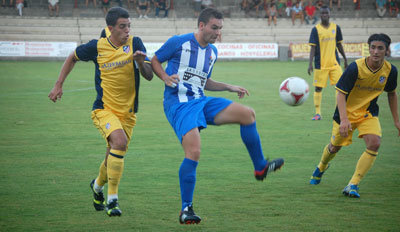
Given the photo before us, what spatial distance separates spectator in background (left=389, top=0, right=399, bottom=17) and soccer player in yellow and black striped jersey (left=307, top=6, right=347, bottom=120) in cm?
2903

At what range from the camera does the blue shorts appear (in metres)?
5.30

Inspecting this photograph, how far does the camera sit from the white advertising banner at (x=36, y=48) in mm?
27875

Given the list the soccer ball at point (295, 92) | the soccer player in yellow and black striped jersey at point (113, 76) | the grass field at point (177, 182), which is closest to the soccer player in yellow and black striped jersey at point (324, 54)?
the grass field at point (177, 182)

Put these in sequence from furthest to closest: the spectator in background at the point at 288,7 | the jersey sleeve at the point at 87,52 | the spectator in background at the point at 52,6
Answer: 1. the spectator in background at the point at 288,7
2. the spectator in background at the point at 52,6
3. the jersey sleeve at the point at 87,52

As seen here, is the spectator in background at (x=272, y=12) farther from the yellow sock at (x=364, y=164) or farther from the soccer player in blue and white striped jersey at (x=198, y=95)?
the soccer player in blue and white striped jersey at (x=198, y=95)

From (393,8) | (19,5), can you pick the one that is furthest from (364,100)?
(393,8)

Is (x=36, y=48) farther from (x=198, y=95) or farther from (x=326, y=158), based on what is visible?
(x=198, y=95)

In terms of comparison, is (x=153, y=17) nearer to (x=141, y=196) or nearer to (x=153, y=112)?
(x=153, y=112)

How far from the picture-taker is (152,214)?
551 cm

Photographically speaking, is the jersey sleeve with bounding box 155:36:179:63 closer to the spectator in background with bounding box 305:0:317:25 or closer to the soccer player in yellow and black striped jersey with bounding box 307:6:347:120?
the soccer player in yellow and black striped jersey with bounding box 307:6:347:120

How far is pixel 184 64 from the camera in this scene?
5648 millimetres

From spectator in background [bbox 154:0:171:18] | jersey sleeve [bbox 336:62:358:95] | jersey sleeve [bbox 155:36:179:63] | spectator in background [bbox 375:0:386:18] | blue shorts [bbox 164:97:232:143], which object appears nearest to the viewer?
blue shorts [bbox 164:97:232:143]

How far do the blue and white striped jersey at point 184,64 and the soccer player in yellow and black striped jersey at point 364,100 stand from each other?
1.76 meters

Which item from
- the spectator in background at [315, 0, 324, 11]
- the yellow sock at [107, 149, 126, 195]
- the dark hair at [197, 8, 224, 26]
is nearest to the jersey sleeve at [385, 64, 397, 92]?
the dark hair at [197, 8, 224, 26]
